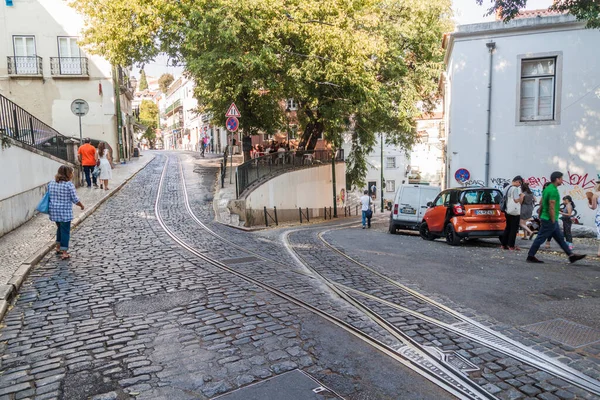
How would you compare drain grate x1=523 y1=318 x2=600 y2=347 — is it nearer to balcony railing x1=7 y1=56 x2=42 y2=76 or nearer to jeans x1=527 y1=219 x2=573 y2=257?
jeans x1=527 y1=219 x2=573 y2=257

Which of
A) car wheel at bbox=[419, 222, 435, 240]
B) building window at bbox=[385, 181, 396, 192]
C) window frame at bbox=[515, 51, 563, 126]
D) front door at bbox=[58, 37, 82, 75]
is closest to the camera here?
car wheel at bbox=[419, 222, 435, 240]

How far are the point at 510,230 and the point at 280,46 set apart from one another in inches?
420

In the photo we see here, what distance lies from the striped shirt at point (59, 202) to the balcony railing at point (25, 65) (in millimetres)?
24688

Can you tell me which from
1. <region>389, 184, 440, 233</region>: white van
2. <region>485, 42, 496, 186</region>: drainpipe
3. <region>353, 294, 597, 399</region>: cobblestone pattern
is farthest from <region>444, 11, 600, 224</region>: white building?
<region>353, 294, 597, 399</region>: cobblestone pattern

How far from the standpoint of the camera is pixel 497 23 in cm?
1739

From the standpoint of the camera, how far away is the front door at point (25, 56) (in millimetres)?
29141

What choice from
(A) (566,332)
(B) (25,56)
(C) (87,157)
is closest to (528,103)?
(A) (566,332)

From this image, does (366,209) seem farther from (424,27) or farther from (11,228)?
(11,228)

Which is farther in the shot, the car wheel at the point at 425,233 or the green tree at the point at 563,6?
the car wheel at the point at 425,233

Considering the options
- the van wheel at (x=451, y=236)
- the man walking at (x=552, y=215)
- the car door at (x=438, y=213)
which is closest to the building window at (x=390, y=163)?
the car door at (x=438, y=213)

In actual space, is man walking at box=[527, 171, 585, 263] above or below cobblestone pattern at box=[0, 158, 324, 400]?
above

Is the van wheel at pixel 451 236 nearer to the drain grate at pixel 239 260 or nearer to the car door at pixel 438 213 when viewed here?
the car door at pixel 438 213

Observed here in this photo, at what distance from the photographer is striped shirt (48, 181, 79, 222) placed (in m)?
8.99

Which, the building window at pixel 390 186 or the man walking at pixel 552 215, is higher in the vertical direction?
the man walking at pixel 552 215
